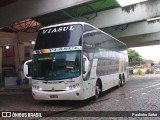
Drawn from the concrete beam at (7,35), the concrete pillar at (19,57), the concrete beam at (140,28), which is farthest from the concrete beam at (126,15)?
the concrete pillar at (19,57)

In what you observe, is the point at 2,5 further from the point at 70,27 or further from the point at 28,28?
the point at 28,28

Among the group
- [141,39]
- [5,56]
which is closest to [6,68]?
[5,56]

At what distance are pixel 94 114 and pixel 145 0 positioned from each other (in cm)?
1373

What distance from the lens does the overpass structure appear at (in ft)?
59.0

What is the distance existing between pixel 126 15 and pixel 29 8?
800 cm

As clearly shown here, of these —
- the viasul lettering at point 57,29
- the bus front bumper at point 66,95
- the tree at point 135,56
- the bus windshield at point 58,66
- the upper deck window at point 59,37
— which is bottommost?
the bus front bumper at point 66,95

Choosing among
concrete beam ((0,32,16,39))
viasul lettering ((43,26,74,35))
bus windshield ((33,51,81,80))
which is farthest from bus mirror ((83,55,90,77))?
concrete beam ((0,32,16,39))

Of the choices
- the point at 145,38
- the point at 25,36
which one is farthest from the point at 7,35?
the point at 145,38

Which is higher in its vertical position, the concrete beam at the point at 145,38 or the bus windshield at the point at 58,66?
the concrete beam at the point at 145,38

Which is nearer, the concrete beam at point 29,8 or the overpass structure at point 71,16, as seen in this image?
the concrete beam at point 29,8

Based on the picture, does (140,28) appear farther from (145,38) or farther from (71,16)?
(71,16)

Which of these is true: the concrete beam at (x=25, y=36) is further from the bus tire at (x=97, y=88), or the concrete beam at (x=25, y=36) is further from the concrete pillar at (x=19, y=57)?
the bus tire at (x=97, y=88)

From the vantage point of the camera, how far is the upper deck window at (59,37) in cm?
1271

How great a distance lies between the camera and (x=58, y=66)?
12406 mm
